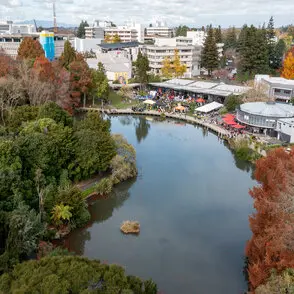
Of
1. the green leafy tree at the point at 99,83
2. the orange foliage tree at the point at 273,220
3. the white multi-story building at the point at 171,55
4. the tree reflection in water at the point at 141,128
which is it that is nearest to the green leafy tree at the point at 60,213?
the orange foliage tree at the point at 273,220

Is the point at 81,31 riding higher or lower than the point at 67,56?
higher

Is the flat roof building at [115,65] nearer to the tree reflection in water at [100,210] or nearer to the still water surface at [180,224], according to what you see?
the still water surface at [180,224]

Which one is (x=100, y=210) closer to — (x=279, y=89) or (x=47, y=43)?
(x=279, y=89)

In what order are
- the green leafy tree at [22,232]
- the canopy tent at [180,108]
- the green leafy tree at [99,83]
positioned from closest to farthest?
the green leafy tree at [22,232] → the canopy tent at [180,108] → the green leafy tree at [99,83]

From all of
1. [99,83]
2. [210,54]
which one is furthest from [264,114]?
[210,54]

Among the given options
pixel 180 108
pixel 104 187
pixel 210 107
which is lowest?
pixel 104 187

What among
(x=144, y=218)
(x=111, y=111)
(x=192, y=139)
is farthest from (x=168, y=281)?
(x=111, y=111)
